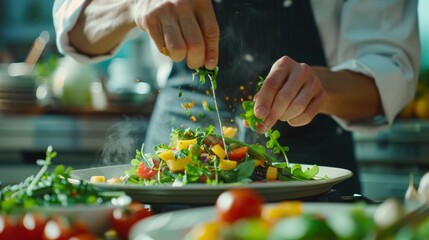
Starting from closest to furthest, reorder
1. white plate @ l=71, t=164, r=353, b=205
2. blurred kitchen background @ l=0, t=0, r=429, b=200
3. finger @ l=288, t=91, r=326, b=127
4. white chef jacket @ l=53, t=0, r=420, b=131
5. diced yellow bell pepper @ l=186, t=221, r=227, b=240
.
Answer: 1. diced yellow bell pepper @ l=186, t=221, r=227, b=240
2. white plate @ l=71, t=164, r=353, b=205
3. finger @ l=288, t=91, r=326, b=127
4. white chef jacket @ l=53, t=0, r=420, b=131
5. blurred kitchen background @ l=0, t=0, r=429, b=200

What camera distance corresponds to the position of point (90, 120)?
320cm

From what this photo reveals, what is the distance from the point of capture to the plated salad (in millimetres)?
1002

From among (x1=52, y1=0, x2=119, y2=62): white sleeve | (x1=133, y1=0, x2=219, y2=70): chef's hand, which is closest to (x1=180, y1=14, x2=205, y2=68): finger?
(x1=133, y1=0, x2=219, y2=70): chef's hand

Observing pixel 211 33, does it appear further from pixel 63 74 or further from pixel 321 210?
pixel 63 74

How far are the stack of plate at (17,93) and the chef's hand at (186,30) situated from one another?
7.14 ft

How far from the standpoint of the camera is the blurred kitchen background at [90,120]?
2777 millimetres

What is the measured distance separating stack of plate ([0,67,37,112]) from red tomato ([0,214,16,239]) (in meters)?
2.62

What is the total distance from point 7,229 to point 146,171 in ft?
1.28

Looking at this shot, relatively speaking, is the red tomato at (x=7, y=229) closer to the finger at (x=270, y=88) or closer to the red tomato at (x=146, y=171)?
the red tomato at (x=146, y=171)

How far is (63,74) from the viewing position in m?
3.46

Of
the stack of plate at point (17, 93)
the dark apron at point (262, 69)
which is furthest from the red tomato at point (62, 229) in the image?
the stack of plate at point (17, 93)

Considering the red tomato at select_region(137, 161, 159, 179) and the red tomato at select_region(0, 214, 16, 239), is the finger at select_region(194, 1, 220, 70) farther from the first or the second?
the red tomato at select_region(0, 214, 16, 239)

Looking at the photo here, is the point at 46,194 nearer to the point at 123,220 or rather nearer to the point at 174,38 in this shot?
the point at 123,220

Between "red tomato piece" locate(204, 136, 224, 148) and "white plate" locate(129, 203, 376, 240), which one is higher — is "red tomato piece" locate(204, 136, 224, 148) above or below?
below
